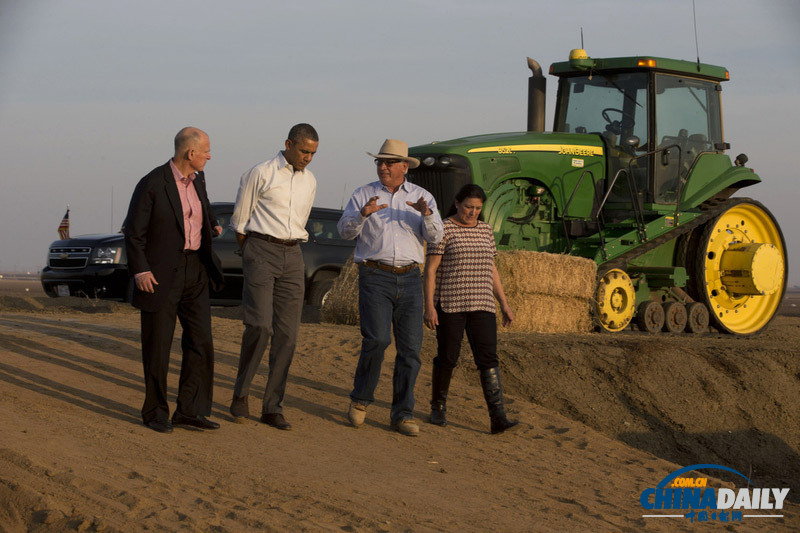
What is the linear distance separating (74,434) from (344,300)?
23.5ft

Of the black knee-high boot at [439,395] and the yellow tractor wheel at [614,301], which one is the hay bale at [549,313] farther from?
the black knee-high boot at [439,395]

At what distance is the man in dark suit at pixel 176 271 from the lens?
6.44m

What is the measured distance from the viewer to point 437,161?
41.3ft

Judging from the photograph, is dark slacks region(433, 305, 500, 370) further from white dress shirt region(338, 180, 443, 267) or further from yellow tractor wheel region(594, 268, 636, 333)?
yellow tractor wheel region(594, 268, 636, 333)

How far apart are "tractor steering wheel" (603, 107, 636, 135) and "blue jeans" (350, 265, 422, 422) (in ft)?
24.4

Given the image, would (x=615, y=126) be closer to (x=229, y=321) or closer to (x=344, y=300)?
(x=344, y=300)

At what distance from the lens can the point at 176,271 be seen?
258 inches

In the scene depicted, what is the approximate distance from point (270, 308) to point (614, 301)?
765cm

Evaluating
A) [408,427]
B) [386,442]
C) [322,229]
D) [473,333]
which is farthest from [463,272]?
[322,229]

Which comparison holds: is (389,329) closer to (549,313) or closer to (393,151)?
(393,151)

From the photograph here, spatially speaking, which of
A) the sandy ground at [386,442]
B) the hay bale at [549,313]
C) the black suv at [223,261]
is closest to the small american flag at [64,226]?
the black suv at [223,261]

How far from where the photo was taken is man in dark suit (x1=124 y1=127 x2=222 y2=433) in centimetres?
644

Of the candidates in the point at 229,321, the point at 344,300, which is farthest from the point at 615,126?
the point at 229,321

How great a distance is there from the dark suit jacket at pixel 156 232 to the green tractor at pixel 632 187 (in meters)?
6.29
